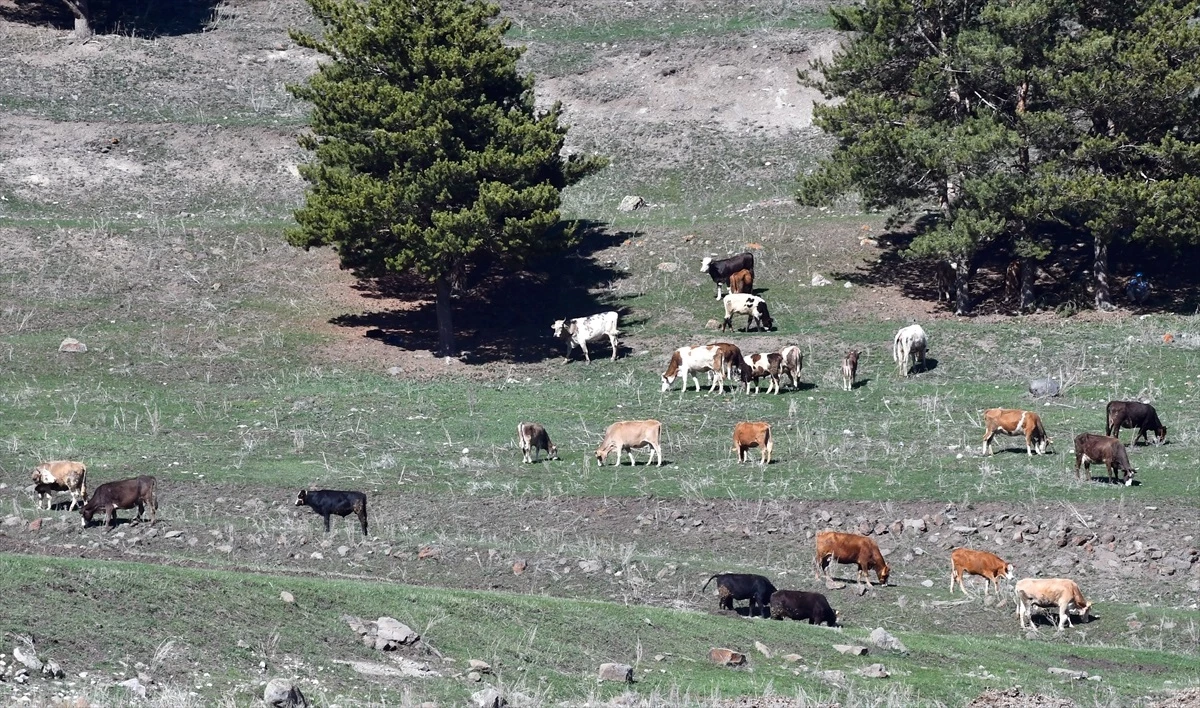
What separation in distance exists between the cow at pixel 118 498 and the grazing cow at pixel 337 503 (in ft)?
8.39

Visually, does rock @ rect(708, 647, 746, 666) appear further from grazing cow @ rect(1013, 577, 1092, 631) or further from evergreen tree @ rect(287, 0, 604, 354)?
evergreen tree @ rect(287, 0, 604, 354)

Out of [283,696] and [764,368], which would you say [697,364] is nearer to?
[764,368]

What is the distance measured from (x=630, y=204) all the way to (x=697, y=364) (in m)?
16.0

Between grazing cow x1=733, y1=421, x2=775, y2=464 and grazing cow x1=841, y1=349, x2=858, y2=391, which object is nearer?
grazing cow x1=733, y1=421, x2=775, y2=464

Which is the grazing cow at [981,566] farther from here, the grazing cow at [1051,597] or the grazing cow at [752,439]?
the grazing cow at [752,439]

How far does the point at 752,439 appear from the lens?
107ft

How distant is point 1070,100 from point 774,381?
12.5 m

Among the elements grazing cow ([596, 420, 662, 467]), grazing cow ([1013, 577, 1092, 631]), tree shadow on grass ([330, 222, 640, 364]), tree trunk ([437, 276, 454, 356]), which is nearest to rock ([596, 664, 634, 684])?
grazing cow ([1013, 577, 1092, 631])

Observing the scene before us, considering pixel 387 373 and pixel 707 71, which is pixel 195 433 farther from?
pixel 707 71

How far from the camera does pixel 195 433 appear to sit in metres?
35.2

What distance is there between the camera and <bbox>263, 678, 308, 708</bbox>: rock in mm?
17672

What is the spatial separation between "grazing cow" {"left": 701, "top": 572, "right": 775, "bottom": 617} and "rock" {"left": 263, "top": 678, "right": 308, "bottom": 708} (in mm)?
7987

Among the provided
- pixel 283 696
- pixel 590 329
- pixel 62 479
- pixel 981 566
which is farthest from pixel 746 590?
pixel 590 329

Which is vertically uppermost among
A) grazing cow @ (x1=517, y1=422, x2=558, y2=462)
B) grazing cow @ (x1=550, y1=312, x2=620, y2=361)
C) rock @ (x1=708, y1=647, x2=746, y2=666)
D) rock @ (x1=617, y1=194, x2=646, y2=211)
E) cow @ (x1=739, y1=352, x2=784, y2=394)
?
rock @ (x1=617, y1=194, x2=646, y2=211)
